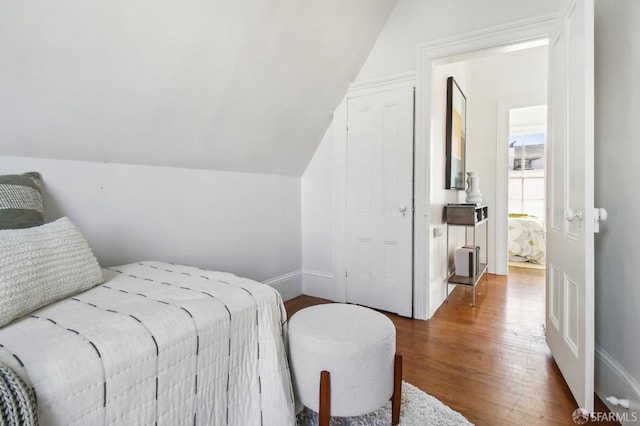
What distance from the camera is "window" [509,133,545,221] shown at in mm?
6039

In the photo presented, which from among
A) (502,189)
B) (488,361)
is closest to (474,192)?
(502,189)

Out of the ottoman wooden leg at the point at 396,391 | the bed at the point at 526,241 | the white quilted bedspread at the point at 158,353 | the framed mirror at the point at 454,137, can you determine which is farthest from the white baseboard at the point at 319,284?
the bed at the point at 526,241

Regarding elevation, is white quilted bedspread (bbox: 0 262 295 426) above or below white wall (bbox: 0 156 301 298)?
below

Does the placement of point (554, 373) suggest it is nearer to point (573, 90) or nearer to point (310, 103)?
point (573, 90)

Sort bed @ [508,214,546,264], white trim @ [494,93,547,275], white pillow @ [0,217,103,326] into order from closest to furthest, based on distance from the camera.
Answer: white pillow @ [0,217,103,326] < white trim @ [494,93,547,275] < bed @ [508,214,546,264]

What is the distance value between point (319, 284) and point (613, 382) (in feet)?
7.20

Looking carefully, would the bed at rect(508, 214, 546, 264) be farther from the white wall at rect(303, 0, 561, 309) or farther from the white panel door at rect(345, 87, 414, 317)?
the white panel door at rect(345, 87, 414, 317)

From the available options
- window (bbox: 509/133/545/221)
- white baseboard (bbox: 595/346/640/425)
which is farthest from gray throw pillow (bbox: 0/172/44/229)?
window (bbox: 509/133/545/221)

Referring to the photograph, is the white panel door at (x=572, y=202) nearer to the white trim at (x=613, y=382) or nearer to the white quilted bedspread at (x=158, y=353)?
the white trim at (x=613, y=382)

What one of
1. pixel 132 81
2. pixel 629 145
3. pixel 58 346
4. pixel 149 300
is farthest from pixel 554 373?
pixel 132 81

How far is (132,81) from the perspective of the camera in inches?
63.4

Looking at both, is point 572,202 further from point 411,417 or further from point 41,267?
point 41,267

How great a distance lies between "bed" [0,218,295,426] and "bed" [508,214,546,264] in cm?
492

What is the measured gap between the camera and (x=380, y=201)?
9.21 ft
